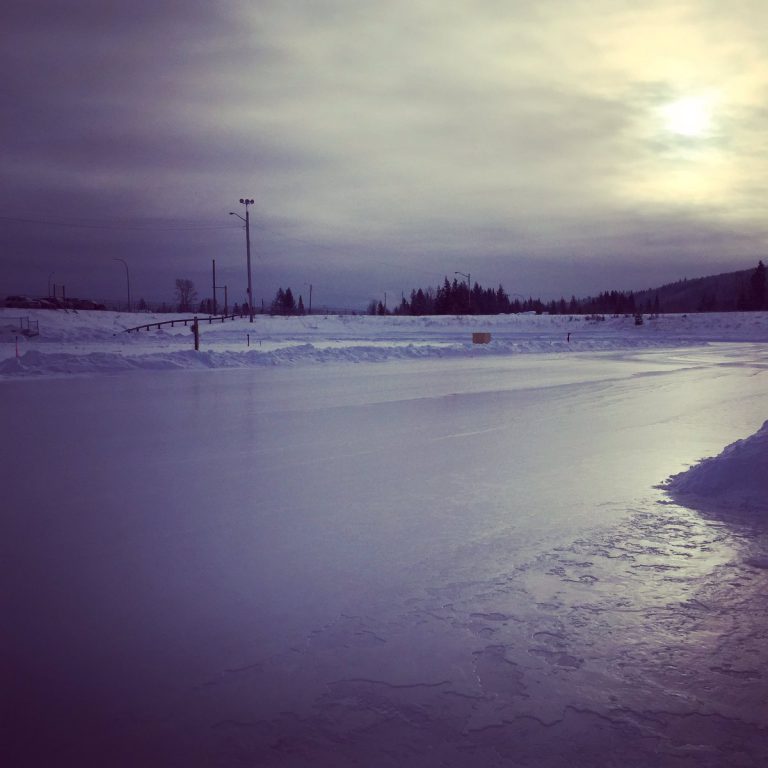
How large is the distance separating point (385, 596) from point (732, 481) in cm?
350

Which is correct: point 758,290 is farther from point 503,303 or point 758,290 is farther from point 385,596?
point 385,596

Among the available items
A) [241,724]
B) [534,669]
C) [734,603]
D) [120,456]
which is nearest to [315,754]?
[241,724]

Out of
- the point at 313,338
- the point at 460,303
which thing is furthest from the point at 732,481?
the point at 460,303

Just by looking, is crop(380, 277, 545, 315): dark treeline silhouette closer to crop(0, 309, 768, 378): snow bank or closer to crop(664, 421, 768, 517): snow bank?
crop(0, 309, 768, 378): snow bank

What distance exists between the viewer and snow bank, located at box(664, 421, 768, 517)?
16.4 ft

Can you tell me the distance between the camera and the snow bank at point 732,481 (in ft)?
16.4

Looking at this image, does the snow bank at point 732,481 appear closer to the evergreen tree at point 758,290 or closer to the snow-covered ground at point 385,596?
the snow-covered ground at point 385,596

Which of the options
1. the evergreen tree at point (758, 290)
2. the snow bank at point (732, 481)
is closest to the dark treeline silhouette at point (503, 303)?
the evergreen tree at point (758, 290)

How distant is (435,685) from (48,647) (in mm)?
1797

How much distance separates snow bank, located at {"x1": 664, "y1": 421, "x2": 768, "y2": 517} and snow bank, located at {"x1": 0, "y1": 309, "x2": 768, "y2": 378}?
15.5m

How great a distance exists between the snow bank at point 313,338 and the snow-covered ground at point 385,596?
10528 millimetres

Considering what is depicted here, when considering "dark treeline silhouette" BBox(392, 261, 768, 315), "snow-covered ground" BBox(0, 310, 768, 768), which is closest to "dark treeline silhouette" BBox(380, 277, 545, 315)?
"dark treeline silhouette" BBox(392, 261, 768, 315)

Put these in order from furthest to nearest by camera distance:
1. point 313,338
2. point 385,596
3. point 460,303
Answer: point 460,303
point 313,338
point 385,596

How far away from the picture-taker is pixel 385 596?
133 inches
